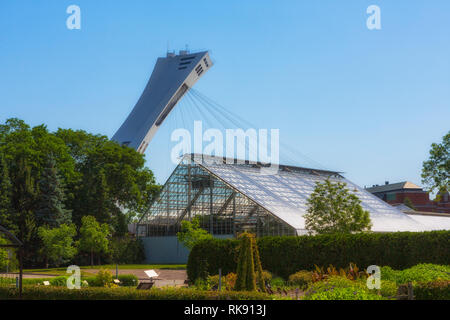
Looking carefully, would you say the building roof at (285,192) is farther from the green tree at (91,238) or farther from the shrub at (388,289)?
the shrub at (388,289)

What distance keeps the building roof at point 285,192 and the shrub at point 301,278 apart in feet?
→ 43.6

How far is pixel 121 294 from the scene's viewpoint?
15.4 m

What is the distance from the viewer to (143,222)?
52562 millimetres

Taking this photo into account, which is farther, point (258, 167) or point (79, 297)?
point (258, 167)

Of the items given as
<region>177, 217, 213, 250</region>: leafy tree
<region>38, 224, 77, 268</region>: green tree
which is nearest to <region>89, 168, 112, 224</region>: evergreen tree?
<region>38, 224, 77, 268</region>: green tree

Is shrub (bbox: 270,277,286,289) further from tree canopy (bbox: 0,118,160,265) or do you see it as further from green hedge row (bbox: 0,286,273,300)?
tree canopy (bbox: 0,118,160,265)

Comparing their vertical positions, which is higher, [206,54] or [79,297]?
[206,54]

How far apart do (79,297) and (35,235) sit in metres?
35.5

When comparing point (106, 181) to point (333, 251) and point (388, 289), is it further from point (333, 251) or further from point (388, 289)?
point (388, 289)

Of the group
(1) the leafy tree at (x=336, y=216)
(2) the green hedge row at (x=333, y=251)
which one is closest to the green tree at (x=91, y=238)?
(2) the green hedge row at (x=333, y=251)

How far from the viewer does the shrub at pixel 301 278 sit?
979 inches

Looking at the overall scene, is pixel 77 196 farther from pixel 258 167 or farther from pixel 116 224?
pixel 258 167

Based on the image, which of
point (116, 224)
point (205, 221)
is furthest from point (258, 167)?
point (116, 224)

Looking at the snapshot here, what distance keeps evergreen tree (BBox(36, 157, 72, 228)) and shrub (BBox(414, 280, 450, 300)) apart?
40351 millimetres
